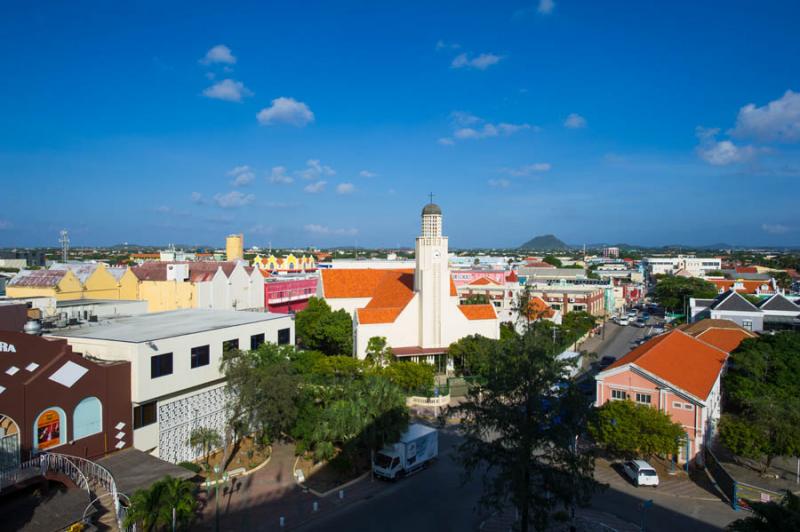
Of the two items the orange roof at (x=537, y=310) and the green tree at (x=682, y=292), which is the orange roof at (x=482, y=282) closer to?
the orange roof at (x=537, y=310)

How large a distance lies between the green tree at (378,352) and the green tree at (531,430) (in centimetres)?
1928

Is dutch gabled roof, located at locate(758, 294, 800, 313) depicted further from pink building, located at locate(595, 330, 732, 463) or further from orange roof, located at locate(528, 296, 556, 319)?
pink building, located at locate(595, 330, 732, 463)

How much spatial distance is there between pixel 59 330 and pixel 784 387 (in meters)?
34.1

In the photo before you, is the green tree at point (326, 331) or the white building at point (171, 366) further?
the green tree at point (326, 331)

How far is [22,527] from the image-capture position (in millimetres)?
12977

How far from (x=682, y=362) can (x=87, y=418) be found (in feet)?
83.6

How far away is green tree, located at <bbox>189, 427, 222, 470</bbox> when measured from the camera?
19.8 m

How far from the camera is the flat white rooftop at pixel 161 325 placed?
21.0 meters

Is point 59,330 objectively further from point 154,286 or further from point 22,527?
point 154,286

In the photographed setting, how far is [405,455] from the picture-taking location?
Answer: 20.4 meters

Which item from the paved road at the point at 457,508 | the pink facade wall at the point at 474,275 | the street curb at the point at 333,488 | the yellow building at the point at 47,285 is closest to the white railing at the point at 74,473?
the paved road at the point at 457,508

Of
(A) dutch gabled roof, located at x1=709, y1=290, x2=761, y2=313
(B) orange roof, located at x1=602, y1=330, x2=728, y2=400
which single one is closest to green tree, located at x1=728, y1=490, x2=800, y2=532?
(B) orange roof, located at x1=602, y1=330, x2=728, y2=400

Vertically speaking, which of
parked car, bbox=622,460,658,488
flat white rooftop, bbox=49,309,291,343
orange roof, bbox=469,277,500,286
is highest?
flat white rooftop, bbox=49,309,291,343

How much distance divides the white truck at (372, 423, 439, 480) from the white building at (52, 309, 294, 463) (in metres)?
7.87
